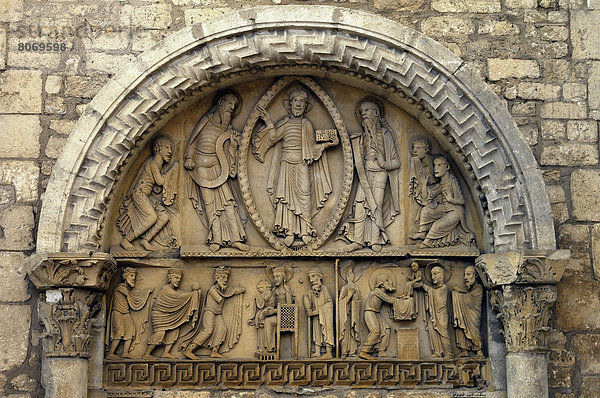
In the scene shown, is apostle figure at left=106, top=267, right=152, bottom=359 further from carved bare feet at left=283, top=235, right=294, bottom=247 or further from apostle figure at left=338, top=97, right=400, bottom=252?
apostle figure at left=338, top=97, right=400, bottom=252

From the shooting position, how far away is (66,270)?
6.69 meters

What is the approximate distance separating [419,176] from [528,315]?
1378 millimetres

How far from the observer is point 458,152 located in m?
7.28

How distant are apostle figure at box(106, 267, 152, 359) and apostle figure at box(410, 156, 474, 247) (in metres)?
2.14

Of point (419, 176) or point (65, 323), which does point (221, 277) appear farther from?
point (419, 176)

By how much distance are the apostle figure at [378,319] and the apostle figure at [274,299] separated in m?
0.60

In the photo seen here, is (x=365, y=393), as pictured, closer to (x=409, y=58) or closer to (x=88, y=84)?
(x=409, y=58)

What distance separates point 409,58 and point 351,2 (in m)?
0.63

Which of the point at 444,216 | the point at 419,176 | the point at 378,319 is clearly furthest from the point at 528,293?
the point at 419,176

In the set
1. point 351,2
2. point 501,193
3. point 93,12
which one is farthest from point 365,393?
point 93,12

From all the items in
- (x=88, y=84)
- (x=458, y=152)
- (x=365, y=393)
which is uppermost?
(x=88, y=84)

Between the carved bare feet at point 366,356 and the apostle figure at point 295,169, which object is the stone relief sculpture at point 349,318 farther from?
the apostle figure at point 295,169

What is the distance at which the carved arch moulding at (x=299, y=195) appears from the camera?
22.6ft

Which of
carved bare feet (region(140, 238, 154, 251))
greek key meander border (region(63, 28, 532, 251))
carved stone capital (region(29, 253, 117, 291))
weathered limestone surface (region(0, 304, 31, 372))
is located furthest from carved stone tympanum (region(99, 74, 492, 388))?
weathered limestone surface (region(0, 304, 31, 372))
